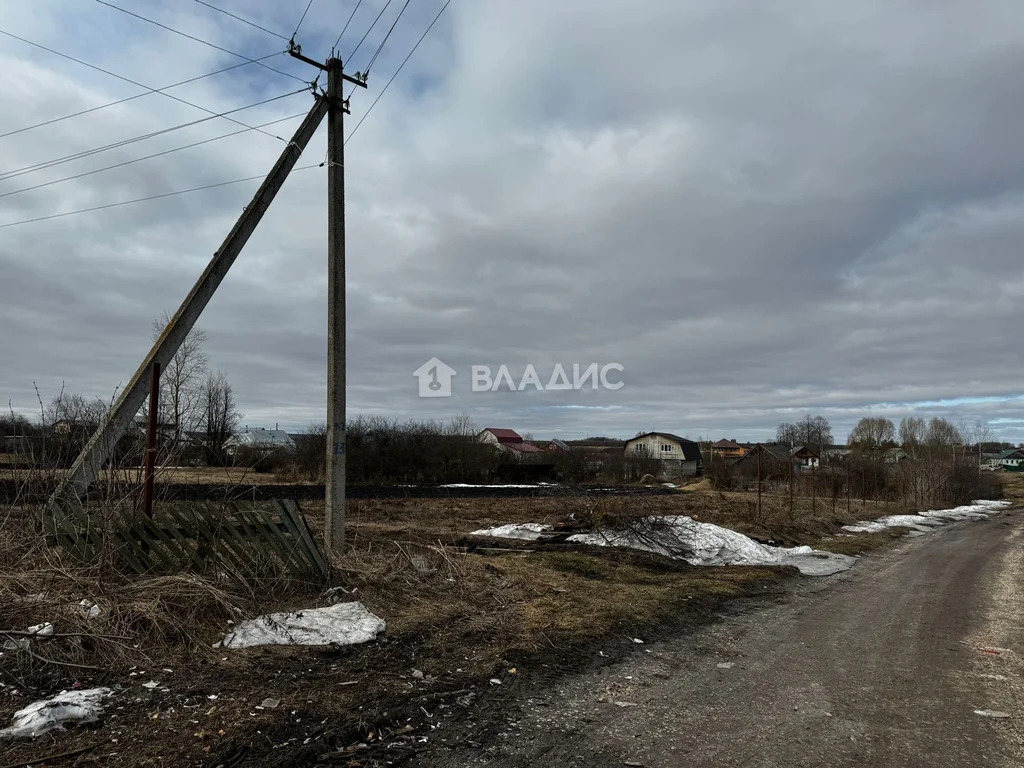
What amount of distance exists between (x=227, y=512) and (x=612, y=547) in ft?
24.4

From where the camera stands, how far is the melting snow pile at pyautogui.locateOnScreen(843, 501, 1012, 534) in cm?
2259

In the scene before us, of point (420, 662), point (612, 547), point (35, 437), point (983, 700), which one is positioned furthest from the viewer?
point (612, 547)

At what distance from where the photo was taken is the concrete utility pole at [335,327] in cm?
815

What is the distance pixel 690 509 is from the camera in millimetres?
23250

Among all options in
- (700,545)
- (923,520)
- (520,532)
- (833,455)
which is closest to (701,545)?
(700,545)

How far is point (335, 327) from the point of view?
27.1 ft

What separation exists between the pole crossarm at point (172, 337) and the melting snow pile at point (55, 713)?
2657 mm

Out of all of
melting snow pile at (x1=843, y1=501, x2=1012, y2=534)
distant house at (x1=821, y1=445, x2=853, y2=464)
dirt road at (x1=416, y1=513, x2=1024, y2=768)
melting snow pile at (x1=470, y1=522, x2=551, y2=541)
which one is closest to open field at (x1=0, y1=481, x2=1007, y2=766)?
dirt road at (x1=416, y1=513, x2=1024, y2=768)

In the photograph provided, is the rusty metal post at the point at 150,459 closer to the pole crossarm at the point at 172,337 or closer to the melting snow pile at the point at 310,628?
the pole crossarm at the point at 172,337

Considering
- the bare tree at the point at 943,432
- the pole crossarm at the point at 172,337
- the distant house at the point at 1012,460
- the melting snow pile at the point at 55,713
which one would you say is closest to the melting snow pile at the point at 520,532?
the pole crossarm at the point at 172,337

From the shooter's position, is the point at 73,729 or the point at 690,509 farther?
the point at 690,509

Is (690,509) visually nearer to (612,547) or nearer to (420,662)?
(612,547)

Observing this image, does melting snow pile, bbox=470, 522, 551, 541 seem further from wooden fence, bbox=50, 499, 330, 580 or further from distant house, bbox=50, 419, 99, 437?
distant house, bbox=50, 419, 99, 437

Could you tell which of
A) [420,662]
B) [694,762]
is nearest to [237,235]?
[420,662]
